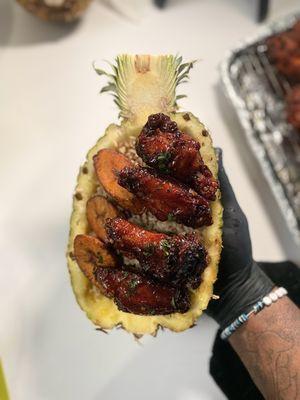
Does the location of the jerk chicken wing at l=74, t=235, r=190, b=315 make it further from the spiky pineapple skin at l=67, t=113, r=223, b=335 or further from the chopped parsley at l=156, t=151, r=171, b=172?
the chopped parsley at l=156, t=151, r=171, b=172

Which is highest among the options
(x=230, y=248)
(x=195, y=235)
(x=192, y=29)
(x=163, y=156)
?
(x=192, y=29)

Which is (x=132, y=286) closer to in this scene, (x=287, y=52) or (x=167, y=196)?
(x=167, y=196)

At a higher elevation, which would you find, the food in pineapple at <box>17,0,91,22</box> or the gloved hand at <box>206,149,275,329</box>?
the food in pineapple at <box>17,0,91,22</box>

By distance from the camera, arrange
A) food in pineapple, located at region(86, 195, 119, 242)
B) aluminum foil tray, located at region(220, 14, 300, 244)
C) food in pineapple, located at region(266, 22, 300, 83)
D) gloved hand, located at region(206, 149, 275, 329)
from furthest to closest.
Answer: food in pineapple, located at region(266, 22, 300, 83) → aluminum foil tray, located at region(220, 14, 300, 244) → gloved hand, located at region(206, 149, 275, 329) → food in pineapple, located at region(86, 195, 119, 242)

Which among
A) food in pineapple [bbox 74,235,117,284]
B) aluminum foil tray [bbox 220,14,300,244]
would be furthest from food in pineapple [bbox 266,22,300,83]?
food in pineapple [bbox 74,235,117,284]

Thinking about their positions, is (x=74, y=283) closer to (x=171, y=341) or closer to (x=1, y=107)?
(x=171, y=341)

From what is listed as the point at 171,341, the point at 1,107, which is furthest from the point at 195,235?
the point at 1,107

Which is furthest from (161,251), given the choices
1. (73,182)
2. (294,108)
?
(294,108)
